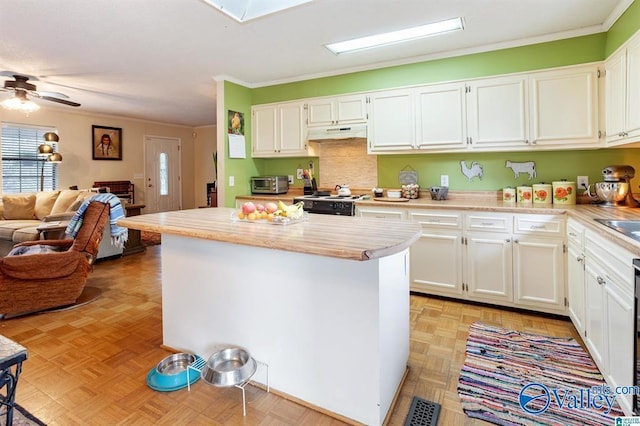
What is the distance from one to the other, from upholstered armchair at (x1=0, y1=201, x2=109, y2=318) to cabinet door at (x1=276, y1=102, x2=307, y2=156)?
215cm

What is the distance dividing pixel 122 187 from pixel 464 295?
21.6ft

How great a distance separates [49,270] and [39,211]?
2.60 m

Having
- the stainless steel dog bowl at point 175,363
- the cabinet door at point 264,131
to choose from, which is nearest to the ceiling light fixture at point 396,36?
the cabinet door at point 264,131

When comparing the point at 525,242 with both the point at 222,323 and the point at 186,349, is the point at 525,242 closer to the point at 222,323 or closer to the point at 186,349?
Answer: the point at 222,323

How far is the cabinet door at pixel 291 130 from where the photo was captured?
425cm

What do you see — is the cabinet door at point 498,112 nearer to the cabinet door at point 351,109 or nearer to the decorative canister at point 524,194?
the decorative canister at point 524,194

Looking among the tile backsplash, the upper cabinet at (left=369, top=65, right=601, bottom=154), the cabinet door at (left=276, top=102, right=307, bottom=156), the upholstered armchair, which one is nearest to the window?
the upholstered armchair

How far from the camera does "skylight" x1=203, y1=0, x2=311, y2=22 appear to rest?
245cm

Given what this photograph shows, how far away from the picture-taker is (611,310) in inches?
66.6

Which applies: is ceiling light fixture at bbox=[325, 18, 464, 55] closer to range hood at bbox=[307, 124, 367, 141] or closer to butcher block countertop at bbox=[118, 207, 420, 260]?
range hood at bbox=[307, 124, 367, 141]

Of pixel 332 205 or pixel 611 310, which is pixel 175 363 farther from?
pixel 611 310

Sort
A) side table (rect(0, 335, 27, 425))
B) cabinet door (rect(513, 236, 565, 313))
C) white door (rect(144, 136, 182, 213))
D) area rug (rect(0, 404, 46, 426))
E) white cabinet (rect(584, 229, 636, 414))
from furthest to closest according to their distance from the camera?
white door (rect(144, 136, 182, 213)) → cabinet door (rect(513, 236, 565, 313)) → area rug (rect(0, 404, 46, 426)) → white cabinet (rect(584, 229, 636, 414)) → side table (rect(0, 335, 27, 425))

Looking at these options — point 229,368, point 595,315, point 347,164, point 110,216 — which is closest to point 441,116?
point 347,164

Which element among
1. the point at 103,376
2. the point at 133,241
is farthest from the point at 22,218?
the point at 103,376
